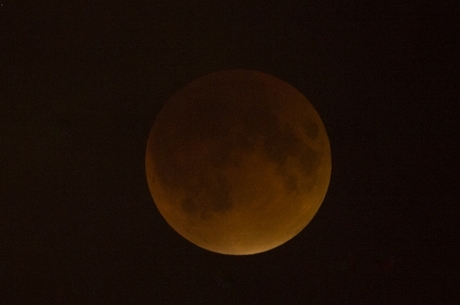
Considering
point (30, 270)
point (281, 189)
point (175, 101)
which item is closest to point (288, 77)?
point (175, 101)

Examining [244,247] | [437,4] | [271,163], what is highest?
[437,4]

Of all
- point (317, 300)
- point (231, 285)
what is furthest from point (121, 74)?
point (317, 300)

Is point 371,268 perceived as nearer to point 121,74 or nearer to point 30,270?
point 121,74

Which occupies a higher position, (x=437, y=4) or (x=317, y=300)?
(x=437, y=4)

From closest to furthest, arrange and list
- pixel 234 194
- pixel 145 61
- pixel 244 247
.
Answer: pixel 234 194 < pixel 244 247 < pixel 145 61

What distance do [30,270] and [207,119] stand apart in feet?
13.5

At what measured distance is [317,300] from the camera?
6016 mm

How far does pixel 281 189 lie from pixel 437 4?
13.7 ft

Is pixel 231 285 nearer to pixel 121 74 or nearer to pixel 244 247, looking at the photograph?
pixel 244 247

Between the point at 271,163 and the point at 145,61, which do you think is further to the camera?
the point at 145,61

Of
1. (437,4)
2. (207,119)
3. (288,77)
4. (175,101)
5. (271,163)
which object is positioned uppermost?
(437,4)

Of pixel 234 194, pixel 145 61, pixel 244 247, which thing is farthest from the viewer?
pixel 145 61

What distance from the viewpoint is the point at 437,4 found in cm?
606

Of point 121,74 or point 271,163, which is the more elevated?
point 121,74
